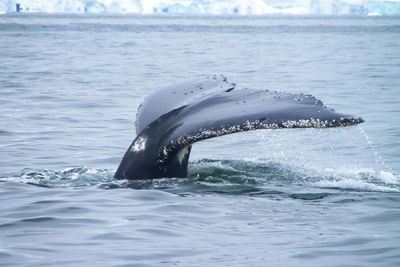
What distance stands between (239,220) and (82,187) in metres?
2.05

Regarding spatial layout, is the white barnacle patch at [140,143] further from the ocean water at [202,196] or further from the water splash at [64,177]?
the water splash at [64,177]

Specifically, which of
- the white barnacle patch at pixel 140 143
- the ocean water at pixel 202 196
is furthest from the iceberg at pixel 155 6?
the white barnacle patch at pixel 140 143

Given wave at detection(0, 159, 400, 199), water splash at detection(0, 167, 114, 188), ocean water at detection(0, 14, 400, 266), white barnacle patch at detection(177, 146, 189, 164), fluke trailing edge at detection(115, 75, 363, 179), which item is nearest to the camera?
fluke trailing edge at detection(115, 75, 363, 179)

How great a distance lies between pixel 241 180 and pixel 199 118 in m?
2.10

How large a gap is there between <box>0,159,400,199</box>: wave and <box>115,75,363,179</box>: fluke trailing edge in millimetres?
403

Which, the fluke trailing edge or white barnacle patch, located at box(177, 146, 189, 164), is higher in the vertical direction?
the fluke trailing edge

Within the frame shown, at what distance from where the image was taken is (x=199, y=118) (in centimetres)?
599

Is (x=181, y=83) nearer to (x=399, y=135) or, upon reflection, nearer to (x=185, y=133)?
(x=185, y=133)

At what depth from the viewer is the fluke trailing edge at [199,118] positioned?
5.48 meters

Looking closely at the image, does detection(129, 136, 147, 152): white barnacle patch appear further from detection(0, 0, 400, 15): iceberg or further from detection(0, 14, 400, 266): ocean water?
detection(0, 0, 400, 15): iceberg

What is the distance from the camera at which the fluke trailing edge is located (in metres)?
5.48

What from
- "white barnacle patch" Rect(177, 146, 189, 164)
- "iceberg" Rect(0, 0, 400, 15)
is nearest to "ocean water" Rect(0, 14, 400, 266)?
"white barnacle patch" Rect(177, 146, 189, 164)

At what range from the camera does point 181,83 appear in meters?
7.04

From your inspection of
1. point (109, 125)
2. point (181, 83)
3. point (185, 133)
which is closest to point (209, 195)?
point (181, 83)
